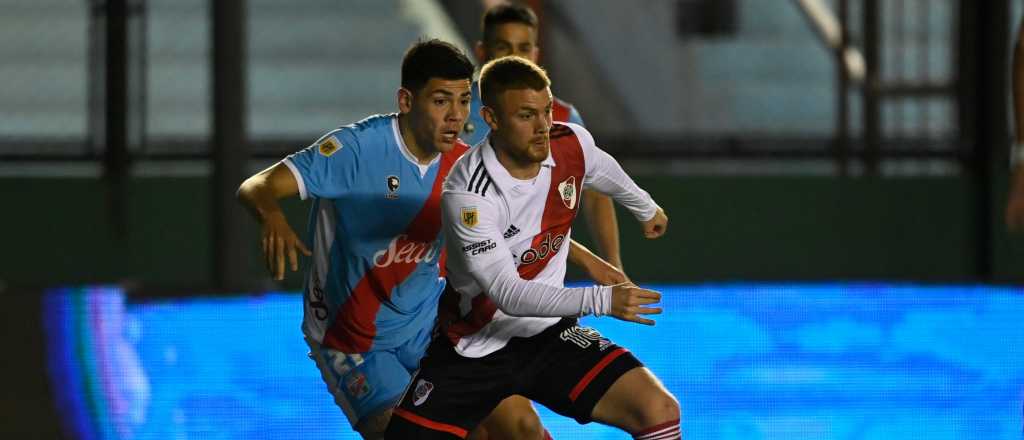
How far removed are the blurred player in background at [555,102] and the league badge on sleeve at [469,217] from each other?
862 millimetres

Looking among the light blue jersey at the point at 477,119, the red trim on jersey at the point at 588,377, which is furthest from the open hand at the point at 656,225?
the light blue jersey at the point at 477,119

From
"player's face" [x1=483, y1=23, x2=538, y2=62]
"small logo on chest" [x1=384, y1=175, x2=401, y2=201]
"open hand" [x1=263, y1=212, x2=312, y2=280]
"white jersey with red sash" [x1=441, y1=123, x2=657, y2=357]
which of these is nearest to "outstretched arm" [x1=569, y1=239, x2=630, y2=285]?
"white jersey with red sash" [x1=441, y1=123, x2=657, y2=357]

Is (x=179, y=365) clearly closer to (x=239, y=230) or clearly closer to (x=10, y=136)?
(x=239, y=230)

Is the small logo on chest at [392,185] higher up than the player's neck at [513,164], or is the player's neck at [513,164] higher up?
the player's neck at [513,164]

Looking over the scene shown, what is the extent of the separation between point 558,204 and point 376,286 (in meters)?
0.76

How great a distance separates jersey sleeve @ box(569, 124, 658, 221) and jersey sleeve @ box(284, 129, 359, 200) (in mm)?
620

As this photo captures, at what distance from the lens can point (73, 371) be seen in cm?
577

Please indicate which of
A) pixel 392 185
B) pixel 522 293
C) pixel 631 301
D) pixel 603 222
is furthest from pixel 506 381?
pixel 603 222

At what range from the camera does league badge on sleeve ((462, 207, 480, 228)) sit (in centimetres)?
364

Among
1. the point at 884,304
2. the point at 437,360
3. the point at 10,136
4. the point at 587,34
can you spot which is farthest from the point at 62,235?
the point at 437,360

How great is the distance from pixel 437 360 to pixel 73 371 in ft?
7.61

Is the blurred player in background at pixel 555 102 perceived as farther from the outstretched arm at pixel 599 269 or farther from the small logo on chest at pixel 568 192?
the small logo on chest at pixel 568 192

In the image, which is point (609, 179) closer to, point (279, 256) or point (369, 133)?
point (369, 133)

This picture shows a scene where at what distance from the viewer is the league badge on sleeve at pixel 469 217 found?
143 inches
